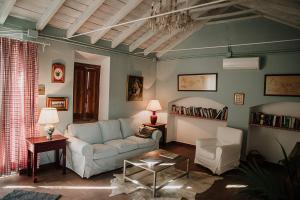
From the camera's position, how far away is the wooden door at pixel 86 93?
547cm

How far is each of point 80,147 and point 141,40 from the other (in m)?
3.00

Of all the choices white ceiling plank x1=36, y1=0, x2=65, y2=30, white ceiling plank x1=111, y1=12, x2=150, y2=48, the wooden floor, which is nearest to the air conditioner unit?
white ceiling plank x1=111, y1=12, x2=150, y2=48

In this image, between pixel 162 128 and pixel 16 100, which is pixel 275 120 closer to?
pixel 162 128

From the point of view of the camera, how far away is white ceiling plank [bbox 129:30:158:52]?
5.30 meters

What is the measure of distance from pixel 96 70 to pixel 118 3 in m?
2.12

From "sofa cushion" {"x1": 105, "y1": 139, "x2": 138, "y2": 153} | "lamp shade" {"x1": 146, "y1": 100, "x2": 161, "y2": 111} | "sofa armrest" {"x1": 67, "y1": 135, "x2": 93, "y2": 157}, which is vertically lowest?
"sofa cushion" {"x1": 105, "y1": 139, "x2": 138, "y2": 153}

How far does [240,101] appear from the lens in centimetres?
511

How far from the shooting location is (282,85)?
4.57m

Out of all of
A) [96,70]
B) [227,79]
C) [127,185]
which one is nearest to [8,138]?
[127,185]

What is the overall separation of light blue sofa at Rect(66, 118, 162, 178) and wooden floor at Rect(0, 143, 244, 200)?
0.65 feet

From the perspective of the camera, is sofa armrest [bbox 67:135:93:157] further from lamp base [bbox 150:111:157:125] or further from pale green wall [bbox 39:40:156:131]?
lamp base [bbox 150:111:157:125]

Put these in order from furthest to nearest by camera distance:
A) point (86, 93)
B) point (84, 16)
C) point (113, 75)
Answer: point (86, 93), point (113, 75), point (84, 16)

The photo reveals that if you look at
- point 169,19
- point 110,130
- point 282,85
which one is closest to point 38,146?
point 110,130

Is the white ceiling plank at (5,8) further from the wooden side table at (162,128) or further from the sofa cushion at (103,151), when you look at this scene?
the wooden side table at (162,128)
